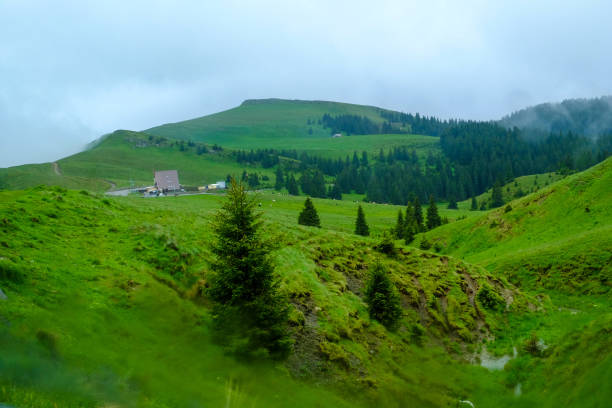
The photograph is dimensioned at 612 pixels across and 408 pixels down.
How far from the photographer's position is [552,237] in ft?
136

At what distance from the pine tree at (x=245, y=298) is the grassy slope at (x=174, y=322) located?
2.97ft

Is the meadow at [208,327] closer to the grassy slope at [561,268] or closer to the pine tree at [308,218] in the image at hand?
the grassy slope at [561,268]

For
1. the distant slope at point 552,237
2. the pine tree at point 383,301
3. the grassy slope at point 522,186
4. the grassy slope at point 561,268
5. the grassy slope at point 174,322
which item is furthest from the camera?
the grassy slope at point 522,186

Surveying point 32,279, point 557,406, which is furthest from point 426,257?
point 32,279

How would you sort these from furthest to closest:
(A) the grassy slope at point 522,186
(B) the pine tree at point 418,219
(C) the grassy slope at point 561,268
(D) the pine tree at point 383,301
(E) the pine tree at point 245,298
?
(A) the grassy slope at point 522,186 → (B) the pine tree at point 418,219 → (D) the pine tree at point 383,301 → (E) the pine tree at point 245,298 → (C) the grassy slope at point 561,268

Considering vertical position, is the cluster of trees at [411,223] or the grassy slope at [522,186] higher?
the grassy slope at [522,186]

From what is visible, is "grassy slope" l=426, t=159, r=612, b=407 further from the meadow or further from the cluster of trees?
the cluster of trees

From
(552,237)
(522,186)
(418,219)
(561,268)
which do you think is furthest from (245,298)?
(522,186)

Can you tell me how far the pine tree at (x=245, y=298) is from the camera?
50.4 feet

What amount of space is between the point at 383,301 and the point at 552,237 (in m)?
30.8

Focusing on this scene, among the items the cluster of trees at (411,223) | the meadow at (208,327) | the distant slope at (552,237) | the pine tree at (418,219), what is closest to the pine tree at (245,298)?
the meadow at (208,327)

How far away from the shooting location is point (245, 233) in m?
16.2

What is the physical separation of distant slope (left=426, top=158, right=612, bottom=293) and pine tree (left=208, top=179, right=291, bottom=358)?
93.0 feet

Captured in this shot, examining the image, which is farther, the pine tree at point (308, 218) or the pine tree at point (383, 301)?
the pine tree at point (308, 218)
